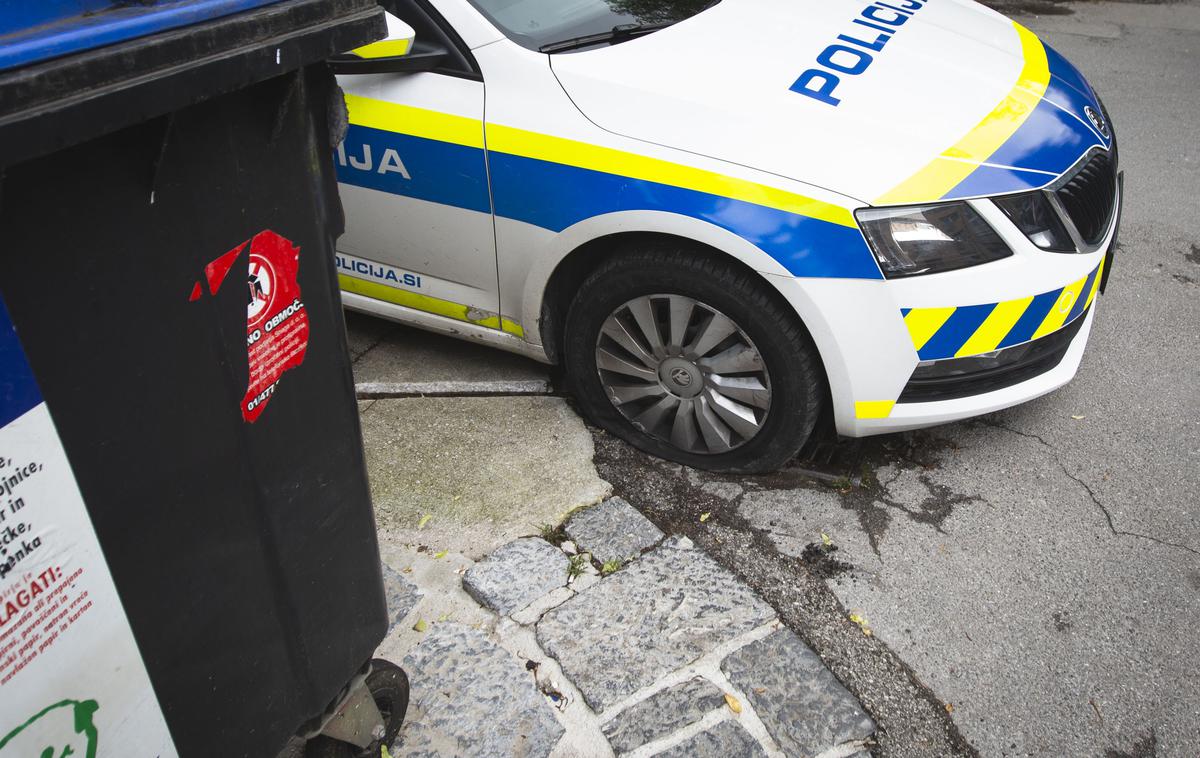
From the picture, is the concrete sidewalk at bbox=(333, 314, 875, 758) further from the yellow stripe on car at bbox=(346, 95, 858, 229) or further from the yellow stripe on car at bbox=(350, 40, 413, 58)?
the yellow stripe on car at bbox=(350, 40, 413, 58)

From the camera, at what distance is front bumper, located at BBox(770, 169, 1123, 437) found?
7.70 feet

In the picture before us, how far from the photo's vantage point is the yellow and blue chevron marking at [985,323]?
2.36m

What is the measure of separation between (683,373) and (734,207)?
21.2 inches

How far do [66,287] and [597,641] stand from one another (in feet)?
4.86

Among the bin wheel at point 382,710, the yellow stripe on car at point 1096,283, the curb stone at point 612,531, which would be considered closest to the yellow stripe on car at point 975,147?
the yellow stripe on car at point 1096,283

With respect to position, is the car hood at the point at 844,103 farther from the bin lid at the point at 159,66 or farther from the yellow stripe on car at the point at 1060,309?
the bin lid at the point at 159,66

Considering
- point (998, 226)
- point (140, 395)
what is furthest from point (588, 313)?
point (140, 395)

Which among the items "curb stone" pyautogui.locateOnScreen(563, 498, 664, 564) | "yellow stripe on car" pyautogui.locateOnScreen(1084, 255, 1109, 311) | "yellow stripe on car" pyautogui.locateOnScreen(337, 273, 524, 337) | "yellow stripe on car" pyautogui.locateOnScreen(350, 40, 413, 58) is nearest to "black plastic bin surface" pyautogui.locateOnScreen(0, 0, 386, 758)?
"curb stone" pyautogui.locateOnScreen(563, 498, 664, 564)

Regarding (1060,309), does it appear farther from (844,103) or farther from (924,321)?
(844,103)

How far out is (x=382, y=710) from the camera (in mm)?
1971

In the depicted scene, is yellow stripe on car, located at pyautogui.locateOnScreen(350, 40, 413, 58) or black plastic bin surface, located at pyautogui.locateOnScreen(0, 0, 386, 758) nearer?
black plastic bin surface, located at pyautogui.locateOnScreen(0, 0, 386, 758)

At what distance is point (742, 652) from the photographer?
2209mm

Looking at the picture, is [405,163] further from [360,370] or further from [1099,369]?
[1099,369]

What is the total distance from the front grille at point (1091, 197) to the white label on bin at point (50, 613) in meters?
2.40
